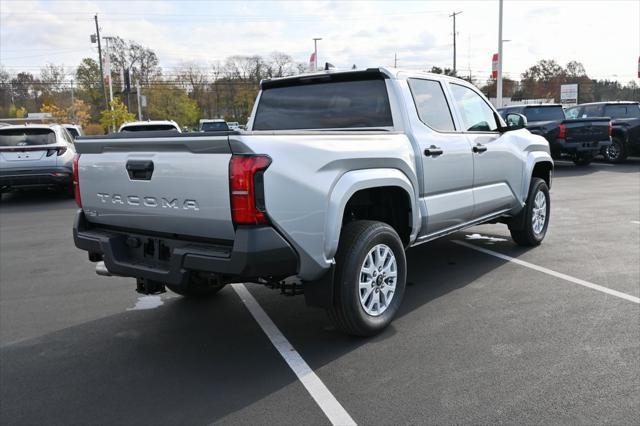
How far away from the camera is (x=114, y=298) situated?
17.2ft

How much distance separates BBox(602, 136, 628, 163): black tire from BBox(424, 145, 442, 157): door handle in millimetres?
14852

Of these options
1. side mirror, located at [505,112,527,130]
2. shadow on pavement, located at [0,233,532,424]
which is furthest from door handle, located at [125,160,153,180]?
side mirror, located at [505,112,527,130]

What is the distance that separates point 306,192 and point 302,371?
119 centimetres

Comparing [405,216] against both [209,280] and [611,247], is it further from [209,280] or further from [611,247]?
[611,247]

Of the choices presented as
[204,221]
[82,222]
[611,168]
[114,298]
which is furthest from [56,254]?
[611,168]

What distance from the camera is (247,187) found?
312 centimetres

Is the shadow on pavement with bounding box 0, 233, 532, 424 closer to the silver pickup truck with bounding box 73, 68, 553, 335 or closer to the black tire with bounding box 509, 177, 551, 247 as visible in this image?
the silver pickup truck with bounding box 73, 68, 553, 335

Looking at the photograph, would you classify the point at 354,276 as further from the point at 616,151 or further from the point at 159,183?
the point at 616,151

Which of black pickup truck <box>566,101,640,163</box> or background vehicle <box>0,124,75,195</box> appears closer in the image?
background vehicle <box>0,124,75,195</box>

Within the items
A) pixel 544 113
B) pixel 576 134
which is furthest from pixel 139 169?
pixel 544 113

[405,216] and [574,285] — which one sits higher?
[405,216]

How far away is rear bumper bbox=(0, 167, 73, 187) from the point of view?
37.4ft

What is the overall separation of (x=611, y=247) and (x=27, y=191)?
1394 cm

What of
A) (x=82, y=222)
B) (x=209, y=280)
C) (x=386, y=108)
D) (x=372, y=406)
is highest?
(x=386, y=108)
